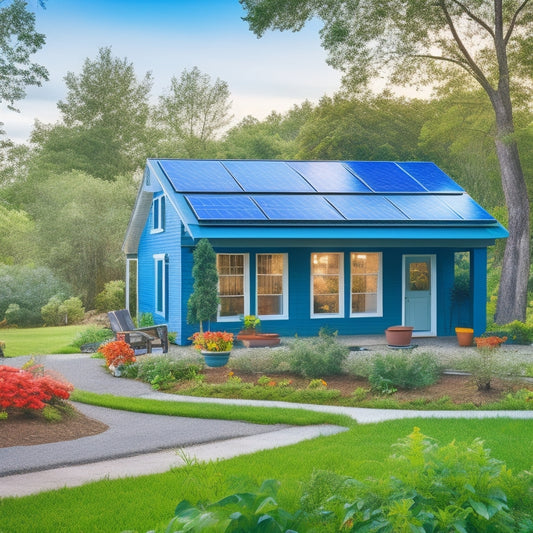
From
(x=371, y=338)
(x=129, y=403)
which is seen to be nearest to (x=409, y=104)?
(x=371, y=338)

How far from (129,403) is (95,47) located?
4576 cm

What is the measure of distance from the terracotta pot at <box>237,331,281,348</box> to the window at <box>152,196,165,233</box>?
4.84 m

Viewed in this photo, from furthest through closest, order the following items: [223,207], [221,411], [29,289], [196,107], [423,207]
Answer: [196,107]
[29,289]
[423,207]
[223,207]
[221,411]

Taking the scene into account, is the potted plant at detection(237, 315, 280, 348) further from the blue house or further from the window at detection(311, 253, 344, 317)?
the window at detection(311, 253, 344, 317)

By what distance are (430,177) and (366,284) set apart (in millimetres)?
4629

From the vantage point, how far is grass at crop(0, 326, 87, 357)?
19.9m

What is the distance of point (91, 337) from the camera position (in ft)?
69.4

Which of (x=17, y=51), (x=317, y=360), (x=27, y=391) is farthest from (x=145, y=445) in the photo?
(x=17, y=51)

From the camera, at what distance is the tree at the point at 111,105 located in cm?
5053

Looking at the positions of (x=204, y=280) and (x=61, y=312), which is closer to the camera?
(x=204, y=280)

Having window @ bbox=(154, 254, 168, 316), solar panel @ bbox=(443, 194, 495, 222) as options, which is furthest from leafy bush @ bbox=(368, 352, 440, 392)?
window @ bbox=(154, 254, 168, 316)

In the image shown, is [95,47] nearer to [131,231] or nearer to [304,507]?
[131,231]

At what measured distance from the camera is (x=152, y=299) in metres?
22.1

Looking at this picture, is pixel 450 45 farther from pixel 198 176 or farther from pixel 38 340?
pixel 38 340
